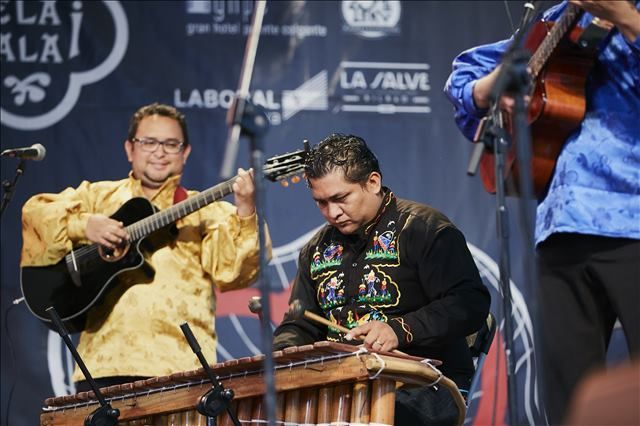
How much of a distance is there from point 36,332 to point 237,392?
2646mm

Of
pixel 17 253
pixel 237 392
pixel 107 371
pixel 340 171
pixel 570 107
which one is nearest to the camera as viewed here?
pixel 570 107

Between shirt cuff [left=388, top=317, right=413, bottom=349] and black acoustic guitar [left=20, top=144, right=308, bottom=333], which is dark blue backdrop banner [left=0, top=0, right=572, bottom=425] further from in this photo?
shirt cuff [left=388, top=317, right=413, bottom=349]

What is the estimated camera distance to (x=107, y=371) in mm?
4414

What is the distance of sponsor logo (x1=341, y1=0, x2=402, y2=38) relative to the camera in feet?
19.4

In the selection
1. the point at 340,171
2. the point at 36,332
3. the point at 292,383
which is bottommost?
the point at 36,332

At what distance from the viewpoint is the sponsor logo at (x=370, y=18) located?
233 inches

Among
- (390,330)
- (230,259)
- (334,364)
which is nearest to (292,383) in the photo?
(334,364)

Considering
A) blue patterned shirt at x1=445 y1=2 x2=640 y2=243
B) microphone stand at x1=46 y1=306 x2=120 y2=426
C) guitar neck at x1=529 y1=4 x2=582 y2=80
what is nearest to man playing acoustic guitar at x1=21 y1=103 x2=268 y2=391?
microphone stand at x1=46 y1=306 x2=120 y2=426

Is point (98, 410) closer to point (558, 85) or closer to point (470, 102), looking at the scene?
point (470, 102)

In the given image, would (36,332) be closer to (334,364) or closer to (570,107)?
(334,364)

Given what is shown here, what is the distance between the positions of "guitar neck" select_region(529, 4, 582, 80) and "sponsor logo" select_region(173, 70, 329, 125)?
2.68m

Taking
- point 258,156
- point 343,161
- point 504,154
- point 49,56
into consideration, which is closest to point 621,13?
point 504,154

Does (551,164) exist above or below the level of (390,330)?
above

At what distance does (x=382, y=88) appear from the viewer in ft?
19.1
